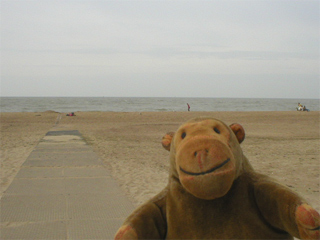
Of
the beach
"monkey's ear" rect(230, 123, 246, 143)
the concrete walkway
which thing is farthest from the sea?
"monkey's ear" rect(230, 123, 246, 143)

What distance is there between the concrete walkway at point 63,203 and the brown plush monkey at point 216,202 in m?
2.12

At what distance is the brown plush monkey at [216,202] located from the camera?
1.79 meters

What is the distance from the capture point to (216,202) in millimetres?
2016

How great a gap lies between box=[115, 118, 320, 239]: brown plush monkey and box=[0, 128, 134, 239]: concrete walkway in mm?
2120

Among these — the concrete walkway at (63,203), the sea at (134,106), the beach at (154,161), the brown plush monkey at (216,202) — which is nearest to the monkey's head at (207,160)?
the brown plush monkey at (216,202)

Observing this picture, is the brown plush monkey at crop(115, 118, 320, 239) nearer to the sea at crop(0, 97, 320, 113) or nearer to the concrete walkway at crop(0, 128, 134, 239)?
the concrete walkway at crop(0, 128, 134, 239)

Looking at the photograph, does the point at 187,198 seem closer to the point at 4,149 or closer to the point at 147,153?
the point at 147,153

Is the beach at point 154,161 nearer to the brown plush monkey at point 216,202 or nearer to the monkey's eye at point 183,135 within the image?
the brown plush monkey at point 216,202

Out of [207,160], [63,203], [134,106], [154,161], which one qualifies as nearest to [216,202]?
[207,160]

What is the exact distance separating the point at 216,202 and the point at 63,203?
371 centimetres

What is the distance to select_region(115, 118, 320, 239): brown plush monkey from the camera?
1795 millimetres

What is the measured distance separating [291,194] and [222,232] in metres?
0.46

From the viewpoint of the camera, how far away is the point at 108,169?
25.4 feet

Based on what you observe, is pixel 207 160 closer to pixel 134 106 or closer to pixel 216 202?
pixel 216 202
